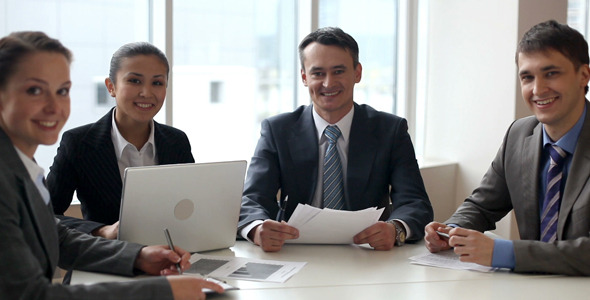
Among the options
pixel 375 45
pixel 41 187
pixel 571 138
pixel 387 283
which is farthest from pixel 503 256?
pixel 375 45

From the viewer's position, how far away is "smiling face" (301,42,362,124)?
9.59ft

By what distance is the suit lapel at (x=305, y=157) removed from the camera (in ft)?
9.32

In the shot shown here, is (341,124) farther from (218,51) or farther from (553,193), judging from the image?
(218,51)

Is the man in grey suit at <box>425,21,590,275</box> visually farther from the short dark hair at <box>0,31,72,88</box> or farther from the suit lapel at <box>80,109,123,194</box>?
the short dark hair at <box>0,31,72,88</box>

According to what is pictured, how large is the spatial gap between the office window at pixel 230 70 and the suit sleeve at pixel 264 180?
4.20 ft

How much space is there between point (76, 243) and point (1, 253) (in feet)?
2.01

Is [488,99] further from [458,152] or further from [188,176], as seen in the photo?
[188,176]

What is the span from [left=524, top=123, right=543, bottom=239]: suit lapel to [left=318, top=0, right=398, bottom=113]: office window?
2477mm

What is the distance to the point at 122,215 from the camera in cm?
208

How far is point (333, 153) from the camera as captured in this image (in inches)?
112

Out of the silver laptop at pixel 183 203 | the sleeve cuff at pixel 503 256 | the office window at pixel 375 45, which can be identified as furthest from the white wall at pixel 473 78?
the silver laptop at pixel 183 203

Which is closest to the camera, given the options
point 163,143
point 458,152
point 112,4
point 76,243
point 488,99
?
point 76,243

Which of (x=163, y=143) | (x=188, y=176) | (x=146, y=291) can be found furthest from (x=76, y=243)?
(x=163, y=143)

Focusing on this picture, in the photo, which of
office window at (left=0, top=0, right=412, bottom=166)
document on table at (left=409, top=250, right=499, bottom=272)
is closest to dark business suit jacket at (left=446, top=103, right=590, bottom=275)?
document on table at (left=409, top=250, right=499, bottom=272)
